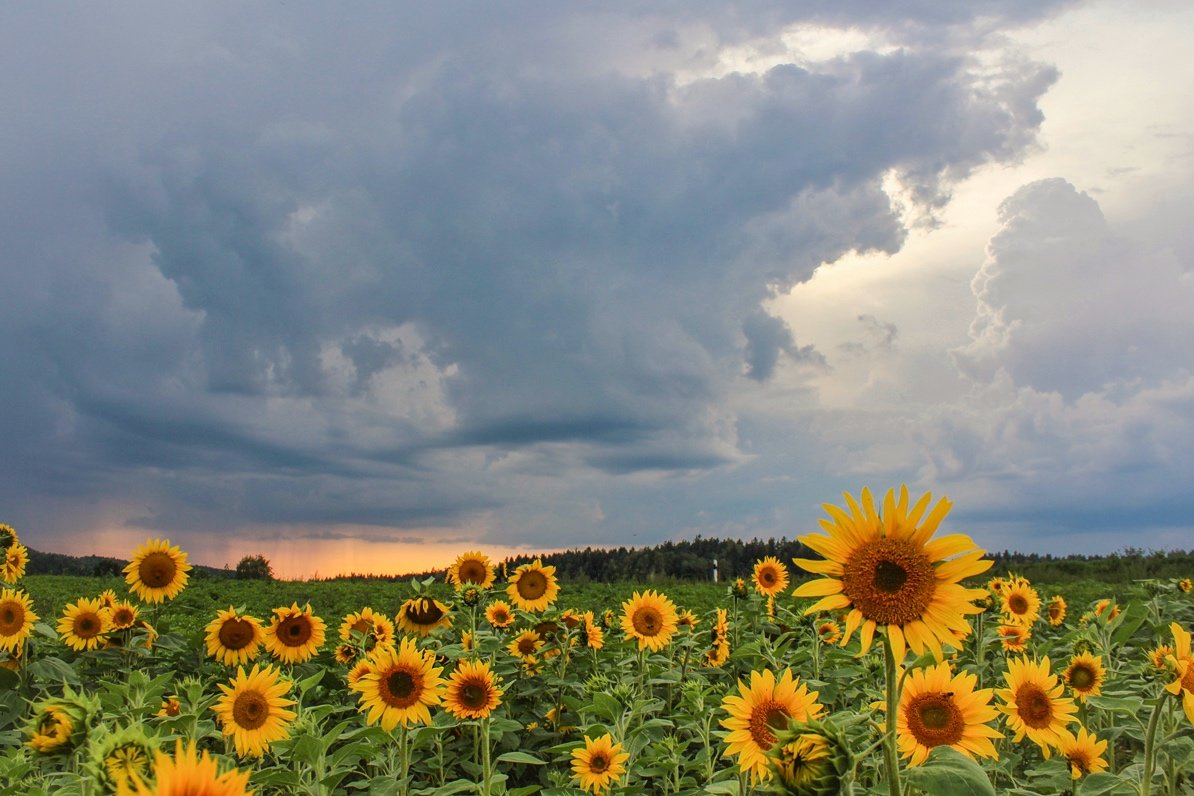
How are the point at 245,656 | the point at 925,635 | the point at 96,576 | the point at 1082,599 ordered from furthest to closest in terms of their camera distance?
the point at 96,576
the point at 1082,599
the point at 245,656
the point at 925,635

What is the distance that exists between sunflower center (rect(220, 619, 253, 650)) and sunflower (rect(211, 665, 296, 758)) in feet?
7.80

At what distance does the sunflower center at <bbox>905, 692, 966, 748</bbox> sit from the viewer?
381 centimetres

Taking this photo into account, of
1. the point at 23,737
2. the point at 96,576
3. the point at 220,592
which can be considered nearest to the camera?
the point at 23,737

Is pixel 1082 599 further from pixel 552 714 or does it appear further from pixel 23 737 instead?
pixel 23 737

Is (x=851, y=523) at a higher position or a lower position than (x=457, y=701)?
higher

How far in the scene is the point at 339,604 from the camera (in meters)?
13.7

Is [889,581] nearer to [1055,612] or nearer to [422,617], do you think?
[422,617]

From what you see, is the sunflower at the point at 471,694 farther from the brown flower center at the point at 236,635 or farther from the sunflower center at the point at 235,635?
the sunflower center at the point at 235,635

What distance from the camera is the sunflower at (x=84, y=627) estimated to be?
8.58 metres

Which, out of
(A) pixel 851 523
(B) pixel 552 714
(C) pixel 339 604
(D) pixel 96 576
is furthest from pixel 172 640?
(D) pixel 96 576

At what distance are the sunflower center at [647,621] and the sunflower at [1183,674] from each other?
4068 millimetres

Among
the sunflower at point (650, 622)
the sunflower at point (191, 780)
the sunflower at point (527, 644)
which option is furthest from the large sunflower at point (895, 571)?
the sunflower at point (527, 644)

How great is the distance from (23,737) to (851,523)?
7806 mm

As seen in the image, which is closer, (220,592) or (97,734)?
(97,734)
